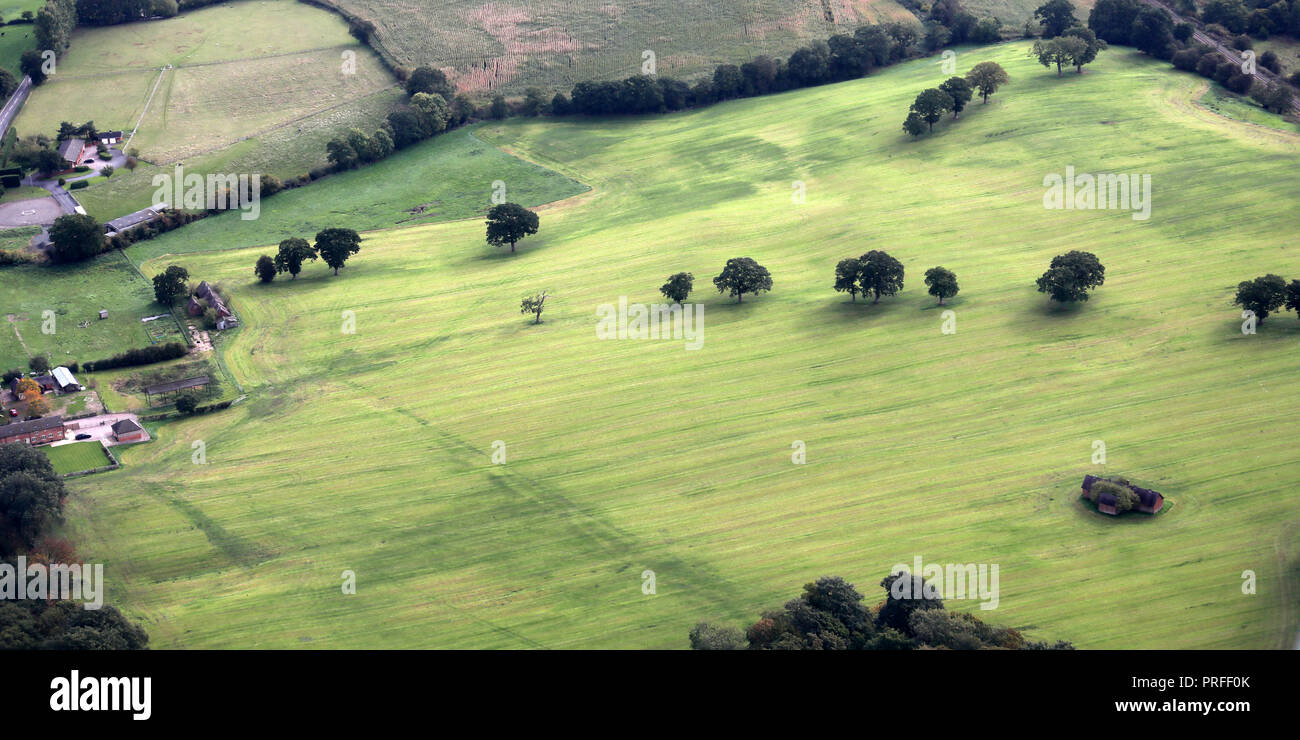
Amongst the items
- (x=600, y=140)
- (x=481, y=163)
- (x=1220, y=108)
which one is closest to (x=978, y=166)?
(x=1220, y=108)

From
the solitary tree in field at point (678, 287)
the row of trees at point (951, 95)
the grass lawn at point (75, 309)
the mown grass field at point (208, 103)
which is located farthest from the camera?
the mown grass field at point (208, 103)

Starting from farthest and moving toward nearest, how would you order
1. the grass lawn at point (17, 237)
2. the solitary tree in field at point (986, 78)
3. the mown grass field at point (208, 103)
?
the mown grass field at point (208, 103) < the solitary tree in field at point (986, 78) < the grass lawn at point (17, 237)

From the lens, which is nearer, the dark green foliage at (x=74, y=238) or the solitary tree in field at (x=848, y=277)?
the solitary tree in field at (x=848, y=277)

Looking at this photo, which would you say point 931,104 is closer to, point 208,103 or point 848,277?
point 848,277

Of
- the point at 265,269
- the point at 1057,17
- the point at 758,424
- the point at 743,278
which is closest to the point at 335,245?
the point at 265,269

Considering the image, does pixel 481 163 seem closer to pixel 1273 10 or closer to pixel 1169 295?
pixel 1169 295

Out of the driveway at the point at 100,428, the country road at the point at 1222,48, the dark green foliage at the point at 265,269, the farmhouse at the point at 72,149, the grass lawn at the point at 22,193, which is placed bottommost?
the driveway at the point at 100,428

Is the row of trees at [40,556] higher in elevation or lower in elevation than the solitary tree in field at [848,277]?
lower

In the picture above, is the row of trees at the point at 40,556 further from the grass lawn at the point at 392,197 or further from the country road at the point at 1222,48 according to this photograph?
the country road at the point at 1222,48

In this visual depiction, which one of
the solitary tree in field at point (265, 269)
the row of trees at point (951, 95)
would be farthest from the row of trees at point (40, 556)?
the row of trees at point (951, 95)
